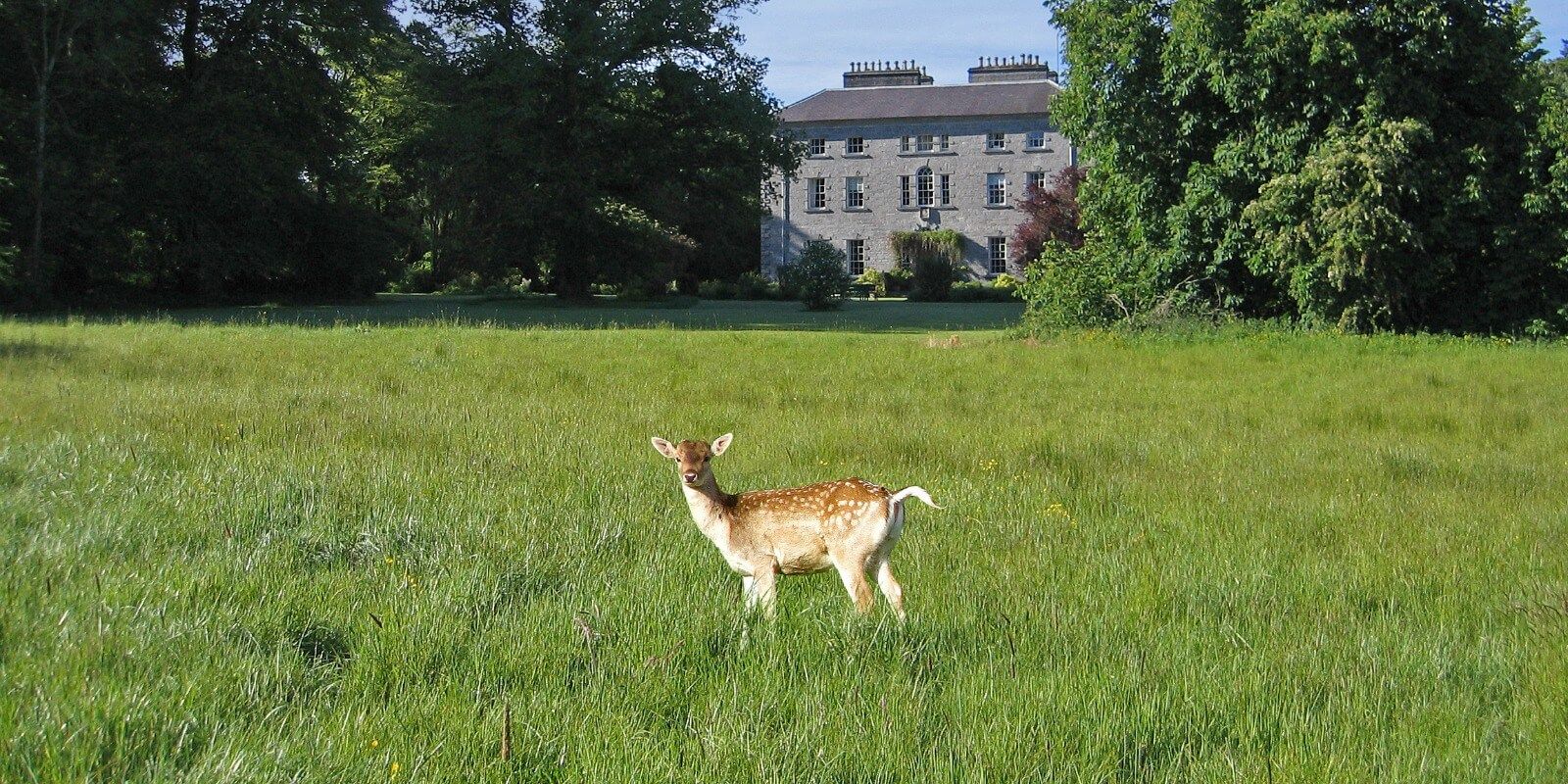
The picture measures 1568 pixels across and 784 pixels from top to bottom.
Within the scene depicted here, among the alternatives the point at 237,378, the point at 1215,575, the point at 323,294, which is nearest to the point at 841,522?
the point at 1215,575

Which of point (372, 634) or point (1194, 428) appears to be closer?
point (372, 634)

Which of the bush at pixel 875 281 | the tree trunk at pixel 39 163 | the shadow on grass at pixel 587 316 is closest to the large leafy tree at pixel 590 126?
the shadow on grass at pixel 587 316

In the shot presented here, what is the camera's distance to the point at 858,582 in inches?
205

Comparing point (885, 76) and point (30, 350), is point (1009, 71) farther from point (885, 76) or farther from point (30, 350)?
point (30, 350)

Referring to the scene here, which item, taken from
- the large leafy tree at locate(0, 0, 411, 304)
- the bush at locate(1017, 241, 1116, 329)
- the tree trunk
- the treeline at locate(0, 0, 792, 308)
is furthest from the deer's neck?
the tree trunk

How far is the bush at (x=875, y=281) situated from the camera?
72.2 m

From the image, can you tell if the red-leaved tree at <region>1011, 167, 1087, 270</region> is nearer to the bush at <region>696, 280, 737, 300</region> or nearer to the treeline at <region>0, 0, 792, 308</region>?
the bush at <region>696, 280, 737, 300</region>

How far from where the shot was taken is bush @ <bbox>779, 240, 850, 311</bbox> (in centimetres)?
4759

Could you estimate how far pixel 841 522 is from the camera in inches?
205

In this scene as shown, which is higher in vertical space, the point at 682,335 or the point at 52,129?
the point at 52,129

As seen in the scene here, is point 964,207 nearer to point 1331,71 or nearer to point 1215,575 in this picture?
point 1331,71

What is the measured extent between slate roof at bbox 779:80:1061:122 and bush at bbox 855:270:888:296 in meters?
12.6

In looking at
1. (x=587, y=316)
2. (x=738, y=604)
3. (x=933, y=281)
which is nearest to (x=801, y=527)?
(x=738, y=604)

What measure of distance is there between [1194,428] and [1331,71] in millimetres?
16252
